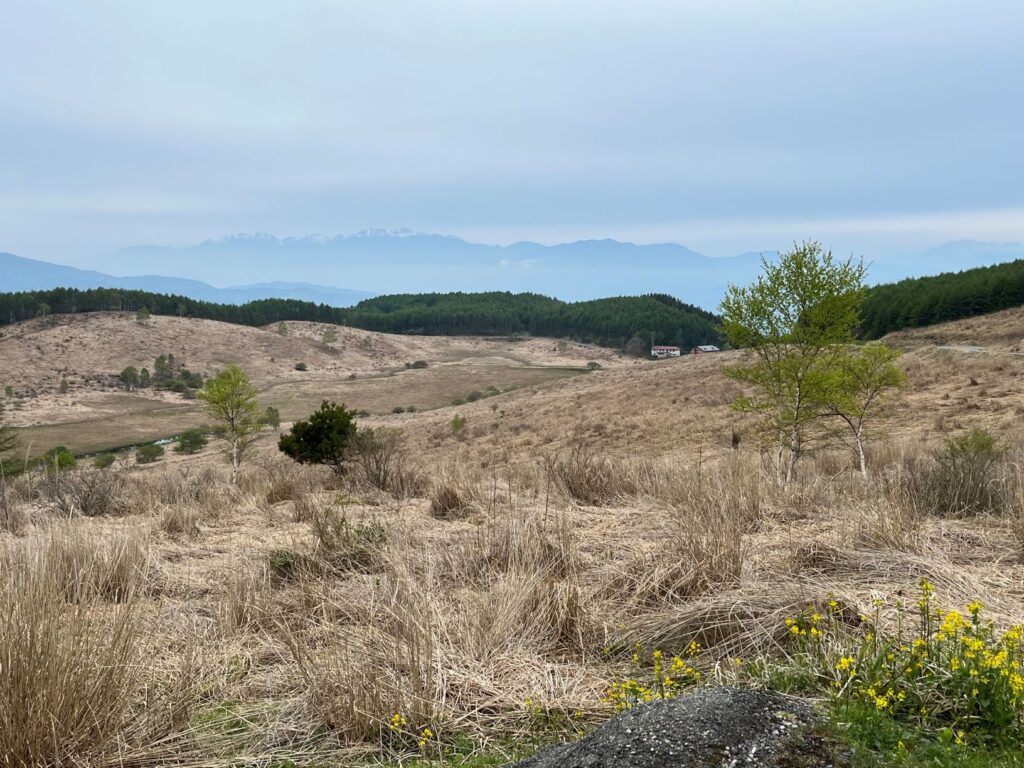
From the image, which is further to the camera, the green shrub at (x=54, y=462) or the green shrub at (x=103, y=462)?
the green shrub at (x=103, y=462)

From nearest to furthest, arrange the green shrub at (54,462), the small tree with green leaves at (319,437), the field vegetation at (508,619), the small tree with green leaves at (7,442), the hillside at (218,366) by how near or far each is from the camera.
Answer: the field vegetation at (508,619), the green shrub at (54,462), the small tree with green leaves at (319,437), the small tree with green leaves at (7,442), the hillside at (218,366)

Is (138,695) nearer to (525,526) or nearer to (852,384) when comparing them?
(525,526)

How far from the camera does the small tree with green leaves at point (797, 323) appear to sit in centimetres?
1767

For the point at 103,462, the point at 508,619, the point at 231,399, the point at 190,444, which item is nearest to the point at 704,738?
the point at 508,619

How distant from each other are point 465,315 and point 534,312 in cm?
1870

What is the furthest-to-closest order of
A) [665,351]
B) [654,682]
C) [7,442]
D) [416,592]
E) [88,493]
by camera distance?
[665,351]
[7,442]
[88,493]
[416,592]
[654,682]

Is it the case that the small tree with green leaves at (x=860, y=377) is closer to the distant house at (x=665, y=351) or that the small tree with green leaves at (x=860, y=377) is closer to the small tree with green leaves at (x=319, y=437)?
the small tree with green leaves at (x=319, y=437)

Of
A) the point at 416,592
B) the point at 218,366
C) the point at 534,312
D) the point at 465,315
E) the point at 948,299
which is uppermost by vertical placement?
the point at 534,312

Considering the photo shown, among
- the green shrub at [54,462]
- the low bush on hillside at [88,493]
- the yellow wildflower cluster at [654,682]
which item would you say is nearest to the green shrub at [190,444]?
the green shrub at [54,462]

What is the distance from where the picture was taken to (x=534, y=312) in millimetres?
170750

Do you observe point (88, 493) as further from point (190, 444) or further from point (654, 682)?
point (190, 444)

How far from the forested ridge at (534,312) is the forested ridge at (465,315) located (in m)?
0.18

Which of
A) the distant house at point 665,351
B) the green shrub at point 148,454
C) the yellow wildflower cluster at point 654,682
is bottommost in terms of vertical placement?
the green shrub at point 148,454

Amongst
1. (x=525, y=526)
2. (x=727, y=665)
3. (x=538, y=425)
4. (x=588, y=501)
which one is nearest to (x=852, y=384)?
(x=588, y=501)
